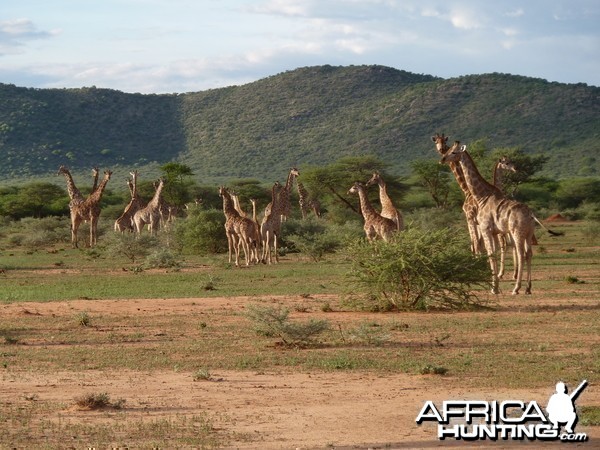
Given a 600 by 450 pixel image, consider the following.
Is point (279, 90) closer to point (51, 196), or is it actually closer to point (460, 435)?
point (51, 196)

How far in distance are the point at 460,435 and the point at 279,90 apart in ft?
284

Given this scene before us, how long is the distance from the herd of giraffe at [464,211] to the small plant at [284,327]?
4.61 metres

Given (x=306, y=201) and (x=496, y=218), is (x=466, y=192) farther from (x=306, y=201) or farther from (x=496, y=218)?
(x=306, y=201)

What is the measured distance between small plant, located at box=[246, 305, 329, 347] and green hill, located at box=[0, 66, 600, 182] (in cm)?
5948

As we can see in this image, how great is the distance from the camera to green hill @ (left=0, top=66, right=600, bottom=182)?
259 ft

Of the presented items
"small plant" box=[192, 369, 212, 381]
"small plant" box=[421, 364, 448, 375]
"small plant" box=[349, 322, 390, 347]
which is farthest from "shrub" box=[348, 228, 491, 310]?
"small plant" box=[192, 369, 212, 381]

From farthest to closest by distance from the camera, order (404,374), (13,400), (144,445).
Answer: (404,374), (13,400), (144,445)

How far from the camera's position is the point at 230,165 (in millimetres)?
82000

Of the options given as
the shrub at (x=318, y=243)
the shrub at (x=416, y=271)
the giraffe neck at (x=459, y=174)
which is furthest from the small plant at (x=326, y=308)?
the shrub at (x=318, y=243)

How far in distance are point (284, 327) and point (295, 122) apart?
74.9m

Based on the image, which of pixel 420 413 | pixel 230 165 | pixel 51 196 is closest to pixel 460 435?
pixel 420 413

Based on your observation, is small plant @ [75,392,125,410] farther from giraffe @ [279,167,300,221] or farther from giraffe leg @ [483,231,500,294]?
giraffe @ [279,167,300,221]

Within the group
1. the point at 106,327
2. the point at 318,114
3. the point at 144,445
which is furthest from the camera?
the point at 318,114

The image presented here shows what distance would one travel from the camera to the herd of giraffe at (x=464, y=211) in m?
18.0
